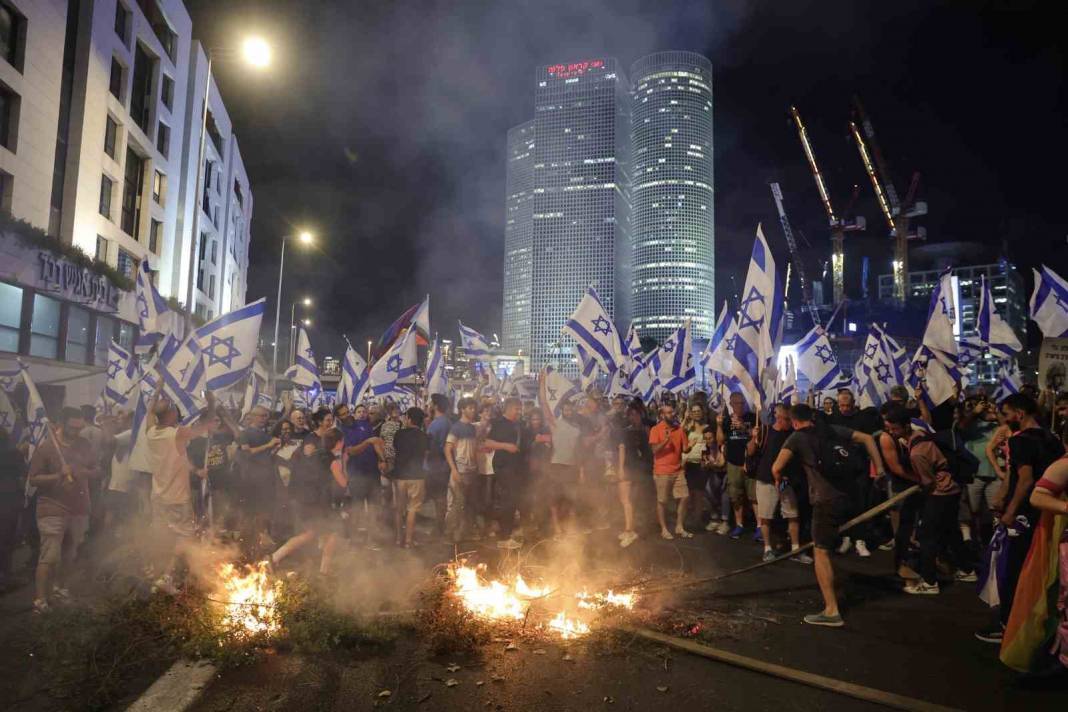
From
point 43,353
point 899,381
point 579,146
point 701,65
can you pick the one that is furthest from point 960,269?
point 43,353

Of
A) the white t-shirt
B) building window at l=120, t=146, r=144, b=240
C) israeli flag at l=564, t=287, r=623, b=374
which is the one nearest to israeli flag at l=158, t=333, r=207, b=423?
the white t-shirt

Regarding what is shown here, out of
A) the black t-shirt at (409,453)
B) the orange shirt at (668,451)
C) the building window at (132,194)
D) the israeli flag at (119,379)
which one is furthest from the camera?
the building window at (132,194)

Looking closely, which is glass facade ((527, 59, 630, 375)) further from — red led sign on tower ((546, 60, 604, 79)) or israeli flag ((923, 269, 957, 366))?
israeli flag ((923, 269, 957, 366))

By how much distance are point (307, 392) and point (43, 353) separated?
8138mm

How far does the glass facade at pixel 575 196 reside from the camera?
160 meters

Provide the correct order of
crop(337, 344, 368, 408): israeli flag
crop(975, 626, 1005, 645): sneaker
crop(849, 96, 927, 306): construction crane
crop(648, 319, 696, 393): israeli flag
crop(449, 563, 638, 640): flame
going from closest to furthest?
crop(975, 626, 1005, 645): sneaker → crop(449, 563, 638, 640): flame → crop(337, 344, 368, 408): israeli flag → crop(648, 319, 696, 393): israeli flag → crop(849, 96, 927, 306): construction crane

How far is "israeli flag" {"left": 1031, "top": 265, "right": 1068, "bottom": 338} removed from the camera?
11305 mm

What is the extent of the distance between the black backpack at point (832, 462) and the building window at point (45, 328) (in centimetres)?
2103

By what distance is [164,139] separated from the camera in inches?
1163

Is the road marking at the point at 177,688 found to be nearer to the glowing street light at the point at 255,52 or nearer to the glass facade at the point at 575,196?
the glowing street light at the point at 255,52

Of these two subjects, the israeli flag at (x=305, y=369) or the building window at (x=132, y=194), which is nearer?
the israeli flag at (x=305, y=369)

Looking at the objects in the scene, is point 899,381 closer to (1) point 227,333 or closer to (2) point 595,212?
(1) point 227,333

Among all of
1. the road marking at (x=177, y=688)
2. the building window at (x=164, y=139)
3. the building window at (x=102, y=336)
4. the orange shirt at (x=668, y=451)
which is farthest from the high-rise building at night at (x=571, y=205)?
the road marking at (x=177, y=688)

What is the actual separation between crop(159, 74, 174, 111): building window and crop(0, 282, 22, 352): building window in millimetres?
15733
